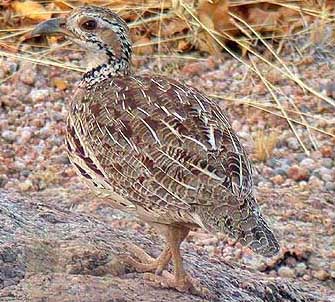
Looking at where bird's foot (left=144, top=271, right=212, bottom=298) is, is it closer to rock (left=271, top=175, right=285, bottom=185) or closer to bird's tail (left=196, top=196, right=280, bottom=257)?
bird's tail (left=196, top=196, right=280, bottom=257)

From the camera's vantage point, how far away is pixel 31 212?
4.97 meters

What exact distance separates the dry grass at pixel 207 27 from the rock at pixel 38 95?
Answer: 255mm

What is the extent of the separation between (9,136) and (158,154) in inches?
139

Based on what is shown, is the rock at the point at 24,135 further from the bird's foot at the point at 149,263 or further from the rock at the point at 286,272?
the bird's foot at the point at 149,263

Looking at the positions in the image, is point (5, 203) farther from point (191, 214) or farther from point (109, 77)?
point (191, 214)

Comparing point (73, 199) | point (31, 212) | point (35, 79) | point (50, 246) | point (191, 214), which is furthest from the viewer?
point (35, 79)

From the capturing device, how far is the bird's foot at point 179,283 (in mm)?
4375

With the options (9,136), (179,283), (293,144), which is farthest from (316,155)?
(179,283)

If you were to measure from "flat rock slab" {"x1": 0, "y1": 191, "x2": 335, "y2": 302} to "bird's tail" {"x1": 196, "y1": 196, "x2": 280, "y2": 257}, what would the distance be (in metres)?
0.47

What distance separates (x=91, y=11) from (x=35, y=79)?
11.4 ft

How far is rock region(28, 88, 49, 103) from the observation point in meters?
7.89

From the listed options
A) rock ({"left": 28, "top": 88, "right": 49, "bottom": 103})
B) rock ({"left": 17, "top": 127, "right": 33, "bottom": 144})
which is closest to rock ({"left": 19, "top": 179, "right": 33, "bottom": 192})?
rock ({"left": 17, "top": 127, "right": 33, "bottom": 144})

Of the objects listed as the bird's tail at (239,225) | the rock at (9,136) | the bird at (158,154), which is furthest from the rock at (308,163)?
the bird's tail at (239,225)

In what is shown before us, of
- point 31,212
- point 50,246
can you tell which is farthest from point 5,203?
point 50,246
